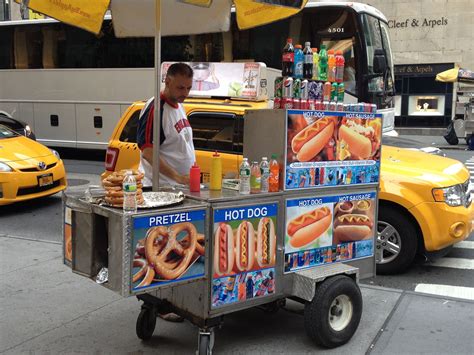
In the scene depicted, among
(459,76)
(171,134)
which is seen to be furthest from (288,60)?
(459,76)

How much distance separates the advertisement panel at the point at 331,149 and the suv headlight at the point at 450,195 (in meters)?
1.49

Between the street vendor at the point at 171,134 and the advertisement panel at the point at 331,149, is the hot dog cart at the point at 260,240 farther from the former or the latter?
the street vendor at the point at 171,134

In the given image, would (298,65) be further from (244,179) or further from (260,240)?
(260,240)

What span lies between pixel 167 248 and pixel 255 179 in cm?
80

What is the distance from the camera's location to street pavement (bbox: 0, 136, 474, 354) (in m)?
3.75

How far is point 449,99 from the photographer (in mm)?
27984

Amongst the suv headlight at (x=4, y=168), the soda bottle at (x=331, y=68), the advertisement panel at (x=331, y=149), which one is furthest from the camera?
the suv headlight at (x=4, y=168)

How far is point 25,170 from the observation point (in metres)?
7.85

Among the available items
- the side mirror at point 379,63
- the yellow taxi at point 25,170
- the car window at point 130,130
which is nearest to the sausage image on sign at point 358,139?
the car window at point 130,130

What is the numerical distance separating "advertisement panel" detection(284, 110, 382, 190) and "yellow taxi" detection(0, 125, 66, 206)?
5552 millimetres

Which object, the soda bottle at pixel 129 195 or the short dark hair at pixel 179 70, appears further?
the short dark hair at pixel 179 70

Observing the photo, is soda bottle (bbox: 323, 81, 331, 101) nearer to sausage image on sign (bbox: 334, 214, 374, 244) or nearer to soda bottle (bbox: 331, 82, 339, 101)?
soda bottle (bbox: 331, 82, 339, 101)

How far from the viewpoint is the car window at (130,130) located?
6508 mm

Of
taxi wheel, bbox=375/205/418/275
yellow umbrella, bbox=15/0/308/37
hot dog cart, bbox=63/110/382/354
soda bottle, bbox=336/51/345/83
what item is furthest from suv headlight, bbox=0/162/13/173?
soda bottle, bbox=336/51/345/83
